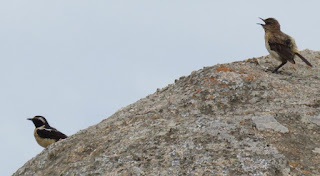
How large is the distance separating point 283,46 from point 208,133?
15.9 feet

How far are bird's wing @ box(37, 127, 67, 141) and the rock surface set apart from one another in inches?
183

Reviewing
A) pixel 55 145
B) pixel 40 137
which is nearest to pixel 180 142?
pixel 55 145

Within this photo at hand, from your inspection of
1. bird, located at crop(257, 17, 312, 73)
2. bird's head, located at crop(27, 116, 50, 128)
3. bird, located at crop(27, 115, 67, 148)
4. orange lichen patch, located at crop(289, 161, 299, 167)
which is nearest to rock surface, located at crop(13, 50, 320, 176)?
orange lichen patch, located at crop(289, 161, 299, 167)

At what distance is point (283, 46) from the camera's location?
38.4 feet

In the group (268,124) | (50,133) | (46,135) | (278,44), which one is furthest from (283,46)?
(46,135)

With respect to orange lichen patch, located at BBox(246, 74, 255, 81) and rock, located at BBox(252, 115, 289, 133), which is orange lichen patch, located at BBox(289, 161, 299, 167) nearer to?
rock, located at BBox(252, 115, 289, 133)

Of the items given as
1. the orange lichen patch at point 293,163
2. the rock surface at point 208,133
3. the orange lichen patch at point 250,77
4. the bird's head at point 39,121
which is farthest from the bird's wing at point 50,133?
the orange lichen patch at point 293,163

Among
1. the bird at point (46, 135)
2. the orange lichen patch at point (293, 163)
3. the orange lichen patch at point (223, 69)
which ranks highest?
the bird at point (46, 135)

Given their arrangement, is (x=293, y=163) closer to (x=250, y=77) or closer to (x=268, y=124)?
(x=268, y=124)

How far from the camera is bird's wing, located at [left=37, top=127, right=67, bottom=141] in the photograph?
1380cm

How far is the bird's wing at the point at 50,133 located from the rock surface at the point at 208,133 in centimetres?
465

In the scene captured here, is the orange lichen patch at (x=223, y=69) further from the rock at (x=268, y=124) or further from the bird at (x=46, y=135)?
the bird at (x=46, y=135)

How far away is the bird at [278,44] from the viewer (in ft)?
37.4

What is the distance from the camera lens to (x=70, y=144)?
8.55 m
